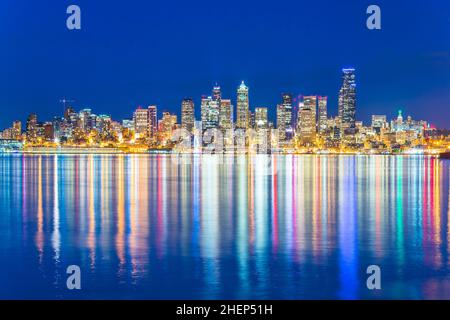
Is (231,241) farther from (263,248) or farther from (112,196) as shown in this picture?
(112,196)

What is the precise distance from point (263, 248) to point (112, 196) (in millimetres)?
19140

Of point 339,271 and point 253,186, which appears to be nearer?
point 339,271

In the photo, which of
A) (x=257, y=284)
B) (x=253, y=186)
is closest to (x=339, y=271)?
(x=257, y=284)

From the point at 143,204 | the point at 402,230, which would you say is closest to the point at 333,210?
the point at 402,230

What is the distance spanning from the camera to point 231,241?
66.4ft

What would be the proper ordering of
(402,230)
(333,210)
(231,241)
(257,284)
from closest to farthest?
(257,284) → (231,241) → (402,230) → (333,210)

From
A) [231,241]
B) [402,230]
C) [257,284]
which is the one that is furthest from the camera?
[402,230]

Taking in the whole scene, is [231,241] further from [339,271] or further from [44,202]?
[44,202]

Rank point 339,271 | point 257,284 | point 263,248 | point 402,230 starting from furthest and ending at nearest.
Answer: point 402,230, point 263,248, point 339,271, point 257,284
